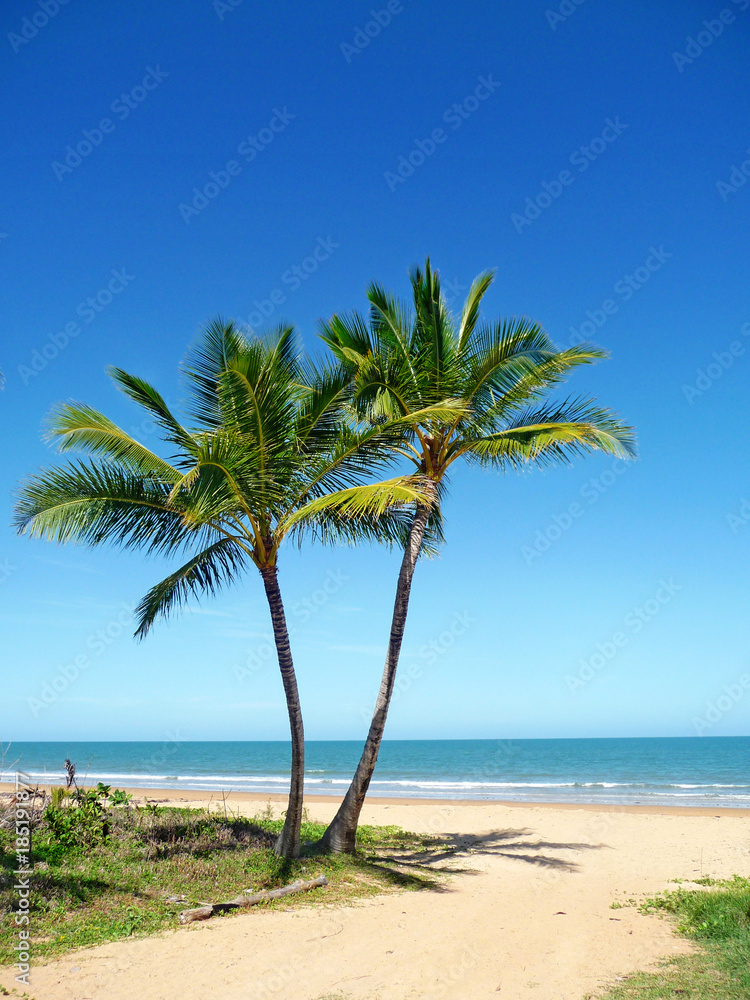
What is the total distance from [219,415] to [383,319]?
3.51 m

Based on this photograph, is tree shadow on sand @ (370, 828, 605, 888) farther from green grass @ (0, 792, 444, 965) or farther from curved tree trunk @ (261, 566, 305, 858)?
curved tree trunk @ (261, 566, 305, 858)

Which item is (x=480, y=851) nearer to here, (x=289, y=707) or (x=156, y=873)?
(x=289, y=707)

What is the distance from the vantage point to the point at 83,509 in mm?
8906

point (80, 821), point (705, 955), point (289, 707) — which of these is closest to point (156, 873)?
point (80, 821)

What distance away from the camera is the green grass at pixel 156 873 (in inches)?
261

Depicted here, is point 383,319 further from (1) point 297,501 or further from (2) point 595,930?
(2) point 595,930

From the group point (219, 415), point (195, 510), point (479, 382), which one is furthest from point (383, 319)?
point (195, 510)

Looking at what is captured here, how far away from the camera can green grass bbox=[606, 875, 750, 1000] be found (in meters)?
4.95

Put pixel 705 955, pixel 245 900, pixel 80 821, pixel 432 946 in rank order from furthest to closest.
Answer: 1. pixel 80 821
2. pixel 245 900
3. pixel 432 946
4. pixel 705 955

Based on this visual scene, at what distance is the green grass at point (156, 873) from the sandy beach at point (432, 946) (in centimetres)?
43

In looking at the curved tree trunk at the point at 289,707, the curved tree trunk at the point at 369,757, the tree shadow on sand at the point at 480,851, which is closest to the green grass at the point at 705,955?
the tree shadow on sand at the point at 480,851

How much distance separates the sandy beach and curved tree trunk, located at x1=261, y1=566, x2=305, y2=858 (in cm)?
159

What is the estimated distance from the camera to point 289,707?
9.41 meters

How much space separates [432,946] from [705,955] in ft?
7.97
